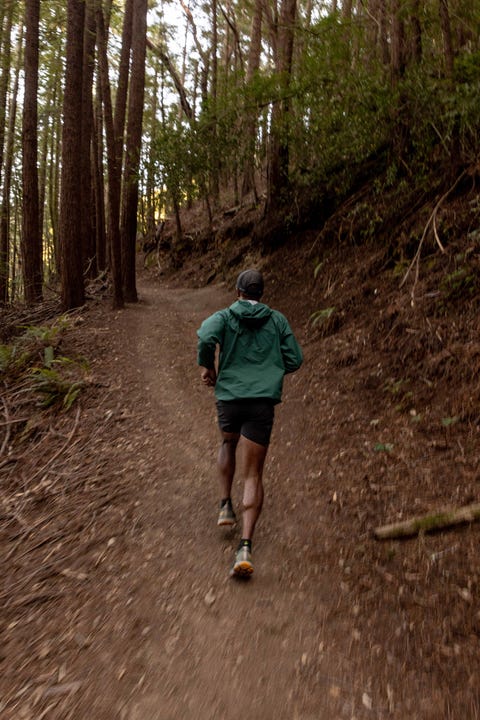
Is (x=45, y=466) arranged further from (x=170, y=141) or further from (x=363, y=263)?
(x=170, y=141)

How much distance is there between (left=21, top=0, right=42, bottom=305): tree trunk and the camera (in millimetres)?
11336

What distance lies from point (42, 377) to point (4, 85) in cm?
1206

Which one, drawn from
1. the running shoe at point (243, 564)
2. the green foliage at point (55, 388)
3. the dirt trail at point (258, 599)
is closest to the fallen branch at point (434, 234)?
the dirt trail at point (258, 599)

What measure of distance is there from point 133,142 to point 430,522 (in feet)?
38.4

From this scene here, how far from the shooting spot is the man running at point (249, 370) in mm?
3484

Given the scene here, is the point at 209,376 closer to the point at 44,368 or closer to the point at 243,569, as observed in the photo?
the point at 243,569

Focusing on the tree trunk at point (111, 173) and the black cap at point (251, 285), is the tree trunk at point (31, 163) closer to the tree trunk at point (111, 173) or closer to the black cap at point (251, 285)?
the tree trunk at point (111, 173)

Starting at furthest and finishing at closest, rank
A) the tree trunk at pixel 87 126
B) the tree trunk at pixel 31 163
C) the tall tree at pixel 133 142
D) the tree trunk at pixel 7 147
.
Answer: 1. the tree trunk at pixel 7 147
2. the tree trunk at pixel 87 126
3. the tall tree at pixel 133 142
4. the tree trunk at pixel 31 163

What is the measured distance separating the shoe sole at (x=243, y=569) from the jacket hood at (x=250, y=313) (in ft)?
5.50

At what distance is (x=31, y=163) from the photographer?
39.4 feet

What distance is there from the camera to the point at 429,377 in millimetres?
5066

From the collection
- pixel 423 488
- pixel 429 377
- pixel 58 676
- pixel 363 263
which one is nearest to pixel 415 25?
pixel 363 263

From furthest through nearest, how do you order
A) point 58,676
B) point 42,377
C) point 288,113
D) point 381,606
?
point 288,113 < point 42,377 < point 381,606 < point 58,676

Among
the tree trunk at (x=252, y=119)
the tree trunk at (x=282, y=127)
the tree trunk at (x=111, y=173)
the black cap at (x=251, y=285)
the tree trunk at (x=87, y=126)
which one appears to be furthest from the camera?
the tree trunk at (x=87, y=126)
